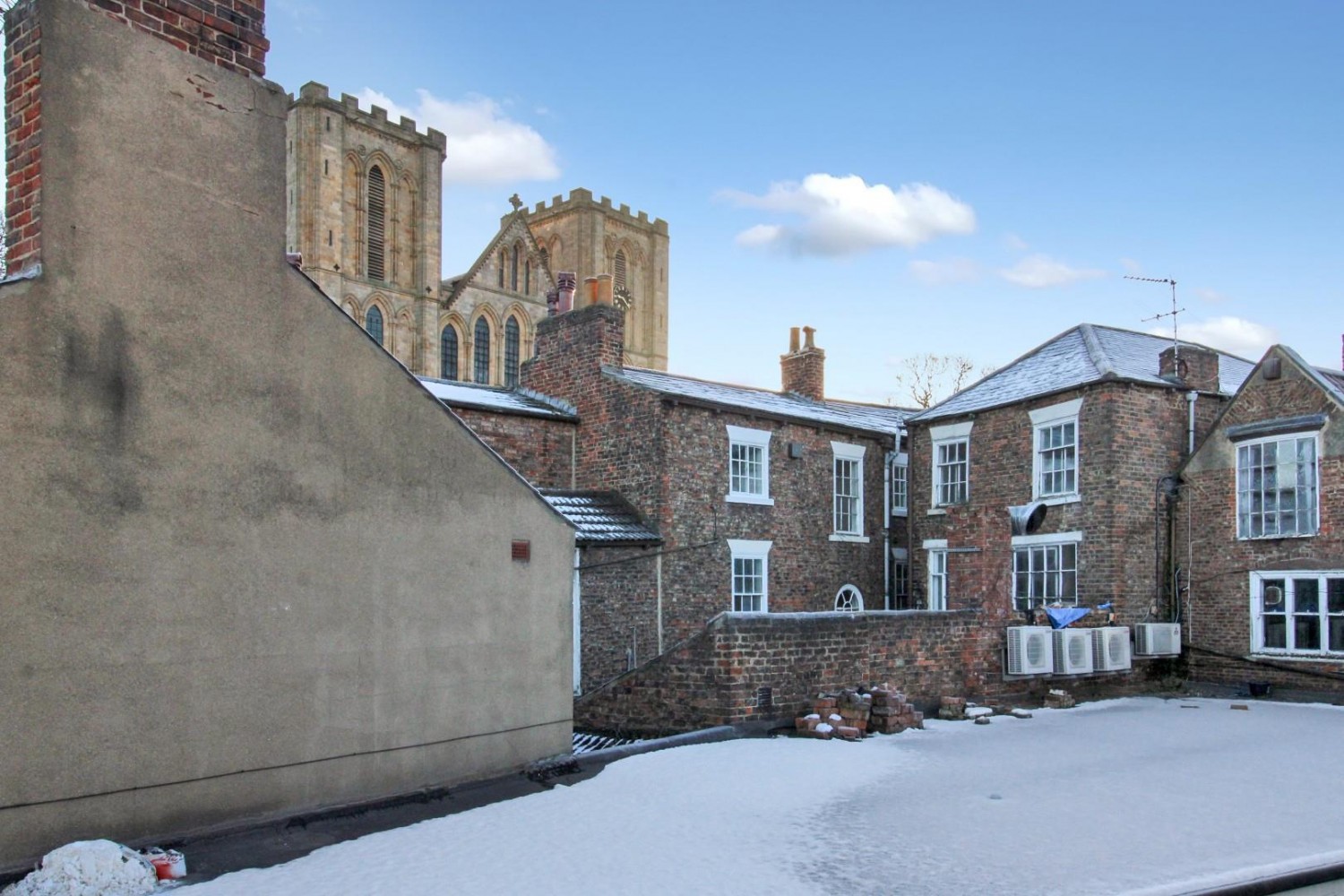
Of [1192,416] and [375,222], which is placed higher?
[375,222]

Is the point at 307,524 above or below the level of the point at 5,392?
below

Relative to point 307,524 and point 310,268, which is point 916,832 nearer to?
point 307,524

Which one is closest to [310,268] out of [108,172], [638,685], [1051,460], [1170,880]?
[1051,460]

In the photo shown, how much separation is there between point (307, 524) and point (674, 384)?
14.2 m

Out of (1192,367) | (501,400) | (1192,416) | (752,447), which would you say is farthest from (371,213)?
(1192,416)

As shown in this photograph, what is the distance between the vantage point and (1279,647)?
691 inches

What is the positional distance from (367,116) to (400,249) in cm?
711

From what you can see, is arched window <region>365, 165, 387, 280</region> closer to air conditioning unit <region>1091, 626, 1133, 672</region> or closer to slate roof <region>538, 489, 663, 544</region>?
slate roof <region>538, 489, 663, 544</region>

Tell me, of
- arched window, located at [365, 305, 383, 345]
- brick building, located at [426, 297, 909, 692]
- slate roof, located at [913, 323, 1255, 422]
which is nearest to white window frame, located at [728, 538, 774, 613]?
brick building, located at [426, 297, 909, 692]

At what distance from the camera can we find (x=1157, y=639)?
18.1 meters

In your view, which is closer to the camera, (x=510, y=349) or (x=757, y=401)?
(x=757, y=401)

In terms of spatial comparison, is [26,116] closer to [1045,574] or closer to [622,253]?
[1045,574]

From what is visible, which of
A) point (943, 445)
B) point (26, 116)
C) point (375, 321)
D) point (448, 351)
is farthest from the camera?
point (448, 351)

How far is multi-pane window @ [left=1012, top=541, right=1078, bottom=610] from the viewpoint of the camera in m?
19.8
